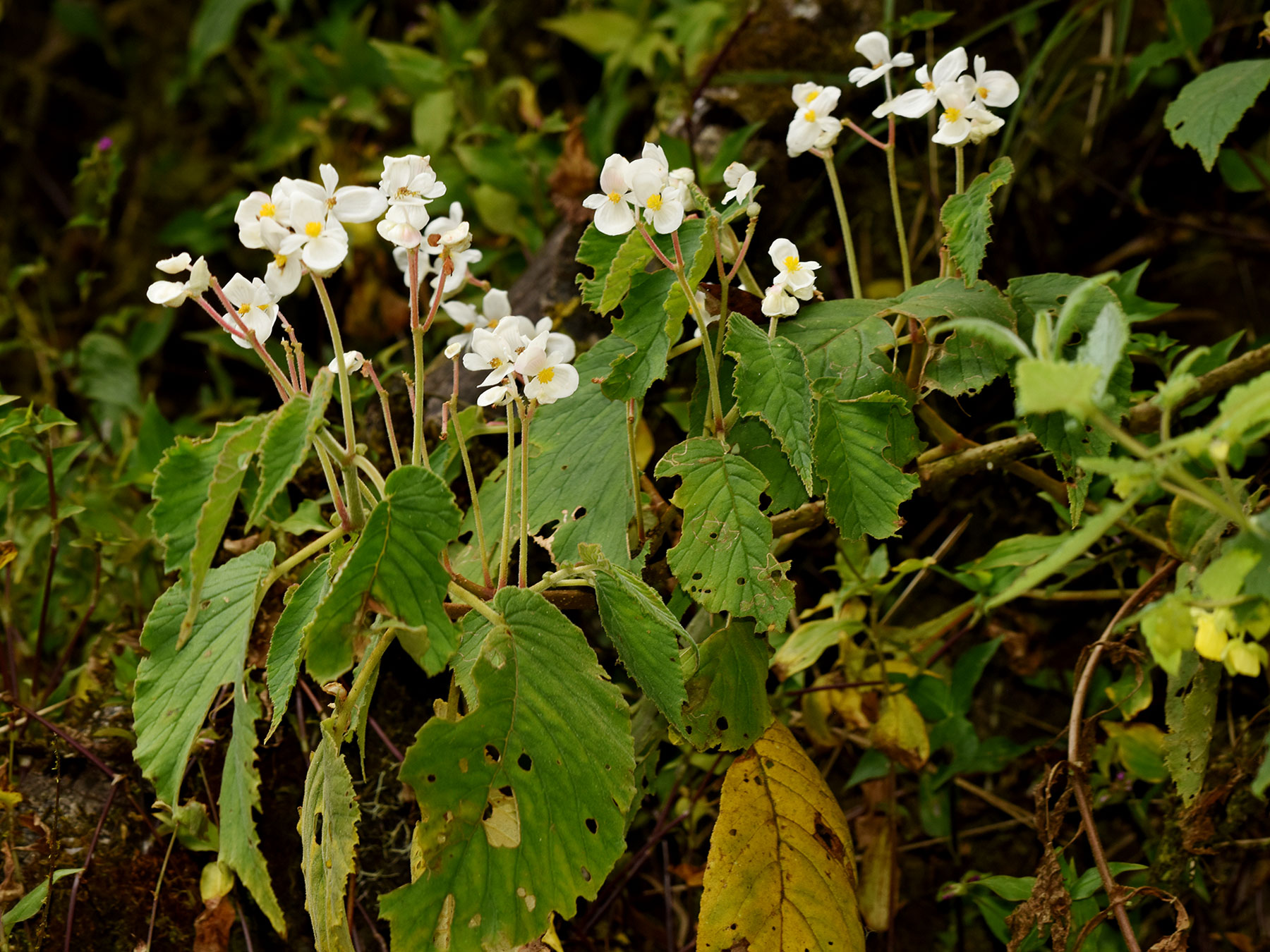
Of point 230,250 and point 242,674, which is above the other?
point 242,674

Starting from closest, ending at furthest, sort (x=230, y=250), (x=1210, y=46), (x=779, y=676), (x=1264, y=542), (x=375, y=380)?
(x=1264, y=542) < (x=375, y=380) < (x=779, y=676) < (x=1210, y=46) < (x=230, y=250)

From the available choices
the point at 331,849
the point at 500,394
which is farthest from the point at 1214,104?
the point at 331,849

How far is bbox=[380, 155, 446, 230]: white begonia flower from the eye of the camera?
2.89 feet

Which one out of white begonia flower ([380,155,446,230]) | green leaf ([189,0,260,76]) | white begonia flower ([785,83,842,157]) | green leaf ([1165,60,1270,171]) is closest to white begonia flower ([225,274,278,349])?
white begonia flower ([380,155,446,230])

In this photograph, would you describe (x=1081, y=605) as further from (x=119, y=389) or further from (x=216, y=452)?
(x=119, y=389)

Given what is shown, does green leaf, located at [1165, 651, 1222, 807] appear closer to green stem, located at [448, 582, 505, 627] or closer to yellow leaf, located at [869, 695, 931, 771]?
yellow leaf, located at [869, 695, 931, 771]

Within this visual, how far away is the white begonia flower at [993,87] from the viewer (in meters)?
1.02

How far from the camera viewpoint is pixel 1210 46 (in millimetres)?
1681

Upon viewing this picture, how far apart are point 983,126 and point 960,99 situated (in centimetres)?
4

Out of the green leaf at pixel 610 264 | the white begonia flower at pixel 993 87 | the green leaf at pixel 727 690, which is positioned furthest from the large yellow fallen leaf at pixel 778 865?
the white begonia flower at pixel 993 87

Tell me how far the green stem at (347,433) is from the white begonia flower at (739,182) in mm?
396

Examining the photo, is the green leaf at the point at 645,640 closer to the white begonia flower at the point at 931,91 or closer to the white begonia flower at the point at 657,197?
the white begonia flower at the point at 657,197

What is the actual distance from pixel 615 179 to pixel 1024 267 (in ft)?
3.63

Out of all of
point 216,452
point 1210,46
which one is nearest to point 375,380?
point 216,452
